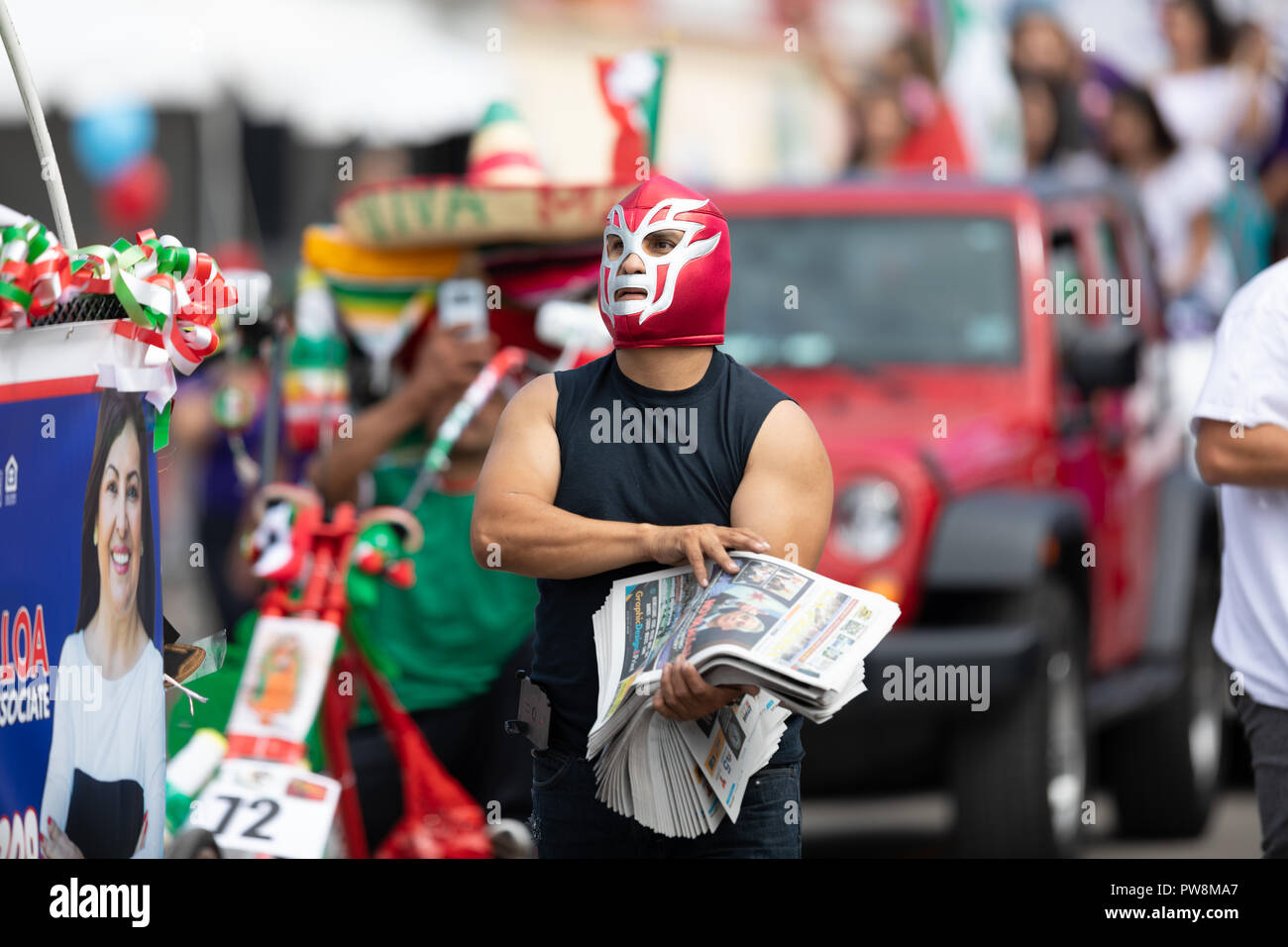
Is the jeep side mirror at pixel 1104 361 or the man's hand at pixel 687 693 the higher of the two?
the jeep side mirror at pixel 1104 361

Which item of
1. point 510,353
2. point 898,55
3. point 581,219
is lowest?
point 510,353

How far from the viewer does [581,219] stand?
19.7 ft

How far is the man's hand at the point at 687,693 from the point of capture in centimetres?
327

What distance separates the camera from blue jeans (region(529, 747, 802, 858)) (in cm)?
362

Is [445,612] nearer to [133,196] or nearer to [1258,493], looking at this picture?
[1258,493]

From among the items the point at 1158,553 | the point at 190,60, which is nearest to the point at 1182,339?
the point at 1158,553

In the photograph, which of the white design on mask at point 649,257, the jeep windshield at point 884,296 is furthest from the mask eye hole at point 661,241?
the jeep windshield at point 884,296

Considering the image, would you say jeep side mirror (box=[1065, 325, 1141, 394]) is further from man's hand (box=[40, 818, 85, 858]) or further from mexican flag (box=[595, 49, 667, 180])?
man's hand (box=[40, 818, 85, 858])

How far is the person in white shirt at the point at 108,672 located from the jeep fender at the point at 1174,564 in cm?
572

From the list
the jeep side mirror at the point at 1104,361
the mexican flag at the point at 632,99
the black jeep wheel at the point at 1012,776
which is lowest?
the black jeep wheel at the point at 1012,776

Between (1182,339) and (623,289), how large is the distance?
7.01 meters

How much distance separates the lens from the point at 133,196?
1619 centimetres

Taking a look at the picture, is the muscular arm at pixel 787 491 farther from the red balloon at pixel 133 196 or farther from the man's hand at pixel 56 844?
the red balloon at pixel 133 196
